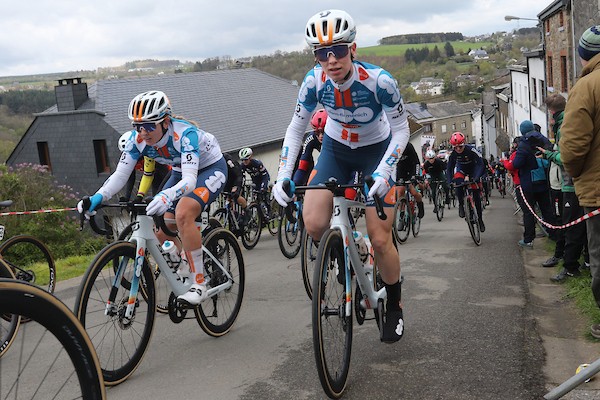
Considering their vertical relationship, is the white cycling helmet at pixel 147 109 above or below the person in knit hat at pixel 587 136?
above

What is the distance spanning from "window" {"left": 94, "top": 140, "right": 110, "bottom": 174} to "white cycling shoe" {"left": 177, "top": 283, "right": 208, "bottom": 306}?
112 feet

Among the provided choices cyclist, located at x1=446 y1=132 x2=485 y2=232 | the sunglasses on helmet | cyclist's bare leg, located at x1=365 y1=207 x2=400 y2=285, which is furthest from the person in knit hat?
cyclist, located at x1=446 y1=132 x2=485 y2=232

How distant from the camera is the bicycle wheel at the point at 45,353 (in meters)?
2.09

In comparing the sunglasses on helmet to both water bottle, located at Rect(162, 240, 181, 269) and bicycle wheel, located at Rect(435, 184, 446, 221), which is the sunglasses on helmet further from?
bicycle wheel, located at Rect(435, 184, 446, 221)

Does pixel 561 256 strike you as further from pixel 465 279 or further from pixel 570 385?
pixel 570 385

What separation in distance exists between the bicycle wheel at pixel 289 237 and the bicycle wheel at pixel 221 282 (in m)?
3.58

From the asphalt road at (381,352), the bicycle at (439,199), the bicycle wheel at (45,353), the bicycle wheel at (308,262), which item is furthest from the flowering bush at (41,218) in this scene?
the bicycle wheel at (45,353)

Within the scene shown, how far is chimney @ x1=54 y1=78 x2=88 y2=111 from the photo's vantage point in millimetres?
38344

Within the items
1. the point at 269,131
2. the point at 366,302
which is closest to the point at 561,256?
the point at 366,302

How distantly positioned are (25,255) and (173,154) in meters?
3.22

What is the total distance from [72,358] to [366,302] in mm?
2845

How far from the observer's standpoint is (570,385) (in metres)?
3.62

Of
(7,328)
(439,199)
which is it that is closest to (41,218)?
(439,199)

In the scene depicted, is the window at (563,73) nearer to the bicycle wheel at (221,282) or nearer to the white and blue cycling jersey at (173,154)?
the bicycle wheel at (221,282)
